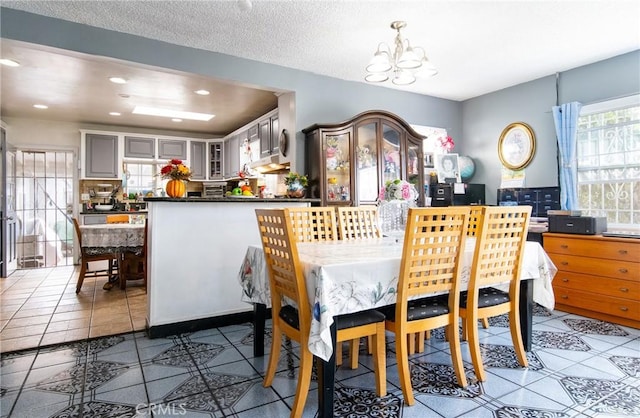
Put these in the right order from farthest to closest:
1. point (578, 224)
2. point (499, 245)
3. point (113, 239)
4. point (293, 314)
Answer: point (113, 239)
point (578, 224)
point (499, 245)
point (293, 314)

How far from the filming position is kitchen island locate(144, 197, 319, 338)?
2.83 m

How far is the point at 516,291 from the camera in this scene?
2230mm

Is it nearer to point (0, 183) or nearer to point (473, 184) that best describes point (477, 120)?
point (473, 184)

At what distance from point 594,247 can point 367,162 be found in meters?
2.26

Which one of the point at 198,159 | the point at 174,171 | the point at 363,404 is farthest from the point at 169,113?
the point at 363,404

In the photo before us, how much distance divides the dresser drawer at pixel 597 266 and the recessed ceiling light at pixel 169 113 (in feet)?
16.9

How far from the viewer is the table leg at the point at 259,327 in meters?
2.39

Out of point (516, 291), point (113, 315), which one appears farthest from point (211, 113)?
point (516, 291)

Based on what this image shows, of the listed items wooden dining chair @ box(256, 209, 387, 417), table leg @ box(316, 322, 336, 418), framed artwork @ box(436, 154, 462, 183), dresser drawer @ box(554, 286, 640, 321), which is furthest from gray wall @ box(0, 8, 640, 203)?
table leg @ box(316, 322, 336, 418)

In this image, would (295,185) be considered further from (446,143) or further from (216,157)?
(216,157)

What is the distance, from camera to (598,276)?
316 cm

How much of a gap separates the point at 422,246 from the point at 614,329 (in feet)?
7.77

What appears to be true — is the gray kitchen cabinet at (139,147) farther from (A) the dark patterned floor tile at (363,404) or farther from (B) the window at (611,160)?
(B) the window at (611,160)

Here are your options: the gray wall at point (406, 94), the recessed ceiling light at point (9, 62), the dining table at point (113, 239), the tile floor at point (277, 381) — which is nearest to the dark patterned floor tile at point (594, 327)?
the tile floor at point (277, 381)
